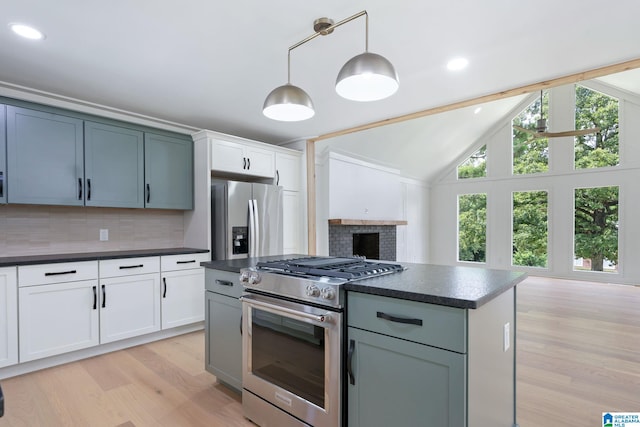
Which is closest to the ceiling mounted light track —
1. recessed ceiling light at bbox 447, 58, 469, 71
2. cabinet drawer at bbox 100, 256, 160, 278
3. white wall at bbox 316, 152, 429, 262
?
recessed ceiling light at bbox 447, 58, 469, 71

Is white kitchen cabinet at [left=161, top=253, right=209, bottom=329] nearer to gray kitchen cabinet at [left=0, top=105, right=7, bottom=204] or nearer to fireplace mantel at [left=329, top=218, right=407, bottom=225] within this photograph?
gray kitchen cabinet at [left=0, top=105, right=7, bottom=204]

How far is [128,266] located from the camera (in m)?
3.20

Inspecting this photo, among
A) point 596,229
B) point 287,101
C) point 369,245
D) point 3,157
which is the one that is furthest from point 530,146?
point 3,157

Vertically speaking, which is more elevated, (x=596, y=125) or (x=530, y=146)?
(x=596, y=125)

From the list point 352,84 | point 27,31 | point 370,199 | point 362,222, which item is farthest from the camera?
point 370,199

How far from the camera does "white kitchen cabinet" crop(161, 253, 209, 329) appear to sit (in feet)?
11.3

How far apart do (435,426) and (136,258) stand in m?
2.92

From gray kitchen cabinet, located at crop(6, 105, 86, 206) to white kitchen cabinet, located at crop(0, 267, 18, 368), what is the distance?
646 mm

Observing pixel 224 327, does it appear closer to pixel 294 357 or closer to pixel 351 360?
pixel 294 357

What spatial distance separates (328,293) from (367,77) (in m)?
1.09

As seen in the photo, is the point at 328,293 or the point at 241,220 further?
the point at 241,220

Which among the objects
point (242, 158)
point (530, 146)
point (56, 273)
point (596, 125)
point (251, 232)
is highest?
point (596, 125)

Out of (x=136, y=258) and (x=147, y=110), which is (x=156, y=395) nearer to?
(x=136, y=258)

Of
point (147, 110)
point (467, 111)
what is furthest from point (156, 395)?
point (467, 111)
